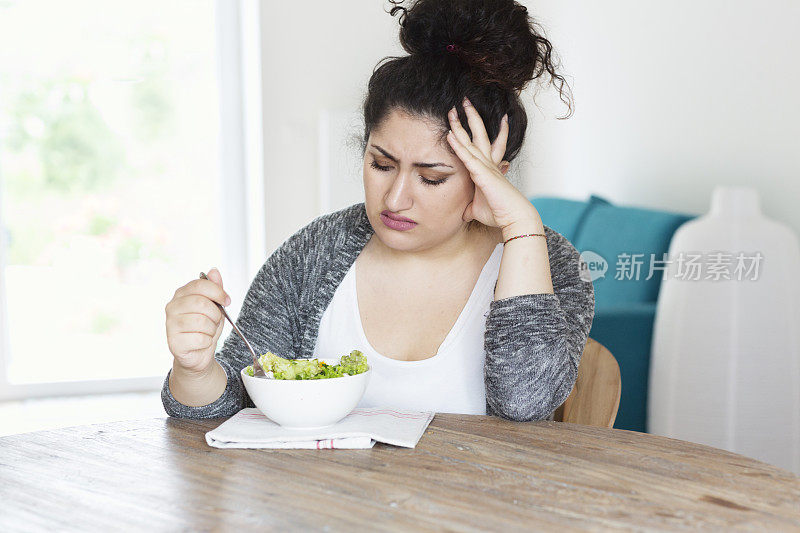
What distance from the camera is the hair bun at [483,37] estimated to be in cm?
137

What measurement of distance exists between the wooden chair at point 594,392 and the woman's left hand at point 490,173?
0.27 meters

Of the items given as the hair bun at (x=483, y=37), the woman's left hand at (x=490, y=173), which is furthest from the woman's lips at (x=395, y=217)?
the hair bun at (x=483, y=37)

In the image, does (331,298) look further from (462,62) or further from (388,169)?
(462,62)

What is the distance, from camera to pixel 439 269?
1.52 metres

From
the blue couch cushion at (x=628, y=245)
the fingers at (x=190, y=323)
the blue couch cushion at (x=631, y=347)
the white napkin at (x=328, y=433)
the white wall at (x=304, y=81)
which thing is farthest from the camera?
the white wall at (x=304, y=81)

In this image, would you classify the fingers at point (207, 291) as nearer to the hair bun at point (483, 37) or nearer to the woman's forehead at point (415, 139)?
the woman's forehead at point (415, 139)

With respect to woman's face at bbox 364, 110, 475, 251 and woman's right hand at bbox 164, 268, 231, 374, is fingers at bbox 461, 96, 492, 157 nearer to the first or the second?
woman's face at bbox 364, 110, 475, 251

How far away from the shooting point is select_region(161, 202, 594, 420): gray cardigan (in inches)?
48.4

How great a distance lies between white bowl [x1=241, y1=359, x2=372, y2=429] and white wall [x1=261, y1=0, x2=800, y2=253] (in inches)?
29.2

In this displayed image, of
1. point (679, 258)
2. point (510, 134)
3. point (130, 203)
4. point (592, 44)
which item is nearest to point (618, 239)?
point (679, 258)

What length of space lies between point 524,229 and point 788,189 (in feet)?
5.00

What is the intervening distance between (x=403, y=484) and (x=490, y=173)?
0.62m

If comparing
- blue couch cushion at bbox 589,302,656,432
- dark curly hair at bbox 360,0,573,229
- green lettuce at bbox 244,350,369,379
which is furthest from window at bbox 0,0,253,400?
green lettuce at bbox 244,350,369,379

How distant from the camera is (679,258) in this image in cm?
246
